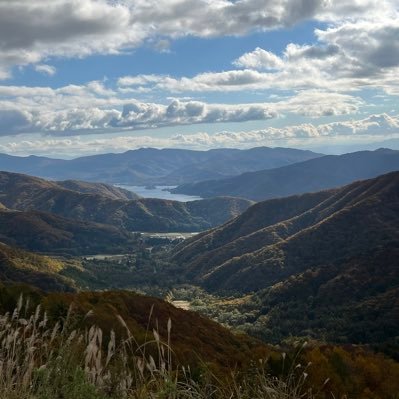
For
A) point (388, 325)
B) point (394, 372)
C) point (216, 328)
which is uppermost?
point (394, 372)

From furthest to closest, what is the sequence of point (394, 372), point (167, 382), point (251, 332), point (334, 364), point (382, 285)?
1. point (382, 285)
2. point (251, 332)
3. point (394, 372)
4. point (334, 364)
5. point (167, 382)

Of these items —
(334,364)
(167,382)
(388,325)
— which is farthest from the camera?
(388,325)

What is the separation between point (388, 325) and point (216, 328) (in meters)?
63.5

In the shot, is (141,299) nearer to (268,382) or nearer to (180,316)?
(180,316)

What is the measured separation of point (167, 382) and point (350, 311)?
171 m

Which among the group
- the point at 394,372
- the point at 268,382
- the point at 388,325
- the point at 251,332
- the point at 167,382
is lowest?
the point at 251,332

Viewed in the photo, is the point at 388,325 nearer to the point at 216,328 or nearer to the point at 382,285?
the point at 382,285

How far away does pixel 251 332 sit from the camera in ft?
529

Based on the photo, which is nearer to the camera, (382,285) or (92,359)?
(92,359)

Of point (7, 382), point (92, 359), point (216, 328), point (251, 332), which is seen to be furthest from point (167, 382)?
point (251, 332)

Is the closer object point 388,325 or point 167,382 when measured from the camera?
point 167,382

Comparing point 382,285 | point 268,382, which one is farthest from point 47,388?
point 382,285

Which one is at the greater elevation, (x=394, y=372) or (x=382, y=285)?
(x=394, y=372)

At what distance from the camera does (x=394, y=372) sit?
53719mm
